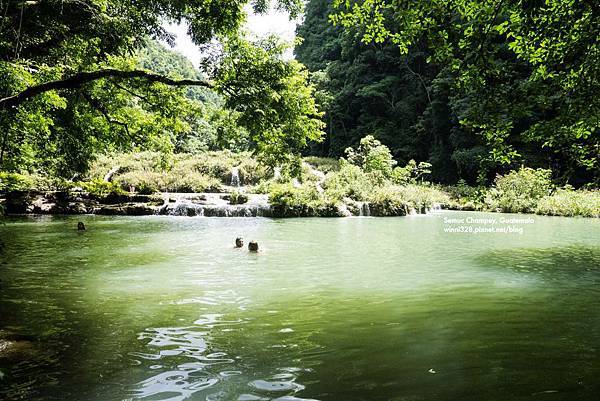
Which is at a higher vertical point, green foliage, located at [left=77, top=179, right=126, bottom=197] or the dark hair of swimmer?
green foliage, located at [left=77, top=179, right=126, bottom=197]

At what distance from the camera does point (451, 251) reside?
11422 millimetres

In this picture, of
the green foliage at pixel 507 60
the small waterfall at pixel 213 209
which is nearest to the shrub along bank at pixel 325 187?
the small waterfall at pixel 213 209

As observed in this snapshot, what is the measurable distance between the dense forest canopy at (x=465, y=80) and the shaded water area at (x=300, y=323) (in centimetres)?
215

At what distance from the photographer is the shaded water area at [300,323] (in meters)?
3.50

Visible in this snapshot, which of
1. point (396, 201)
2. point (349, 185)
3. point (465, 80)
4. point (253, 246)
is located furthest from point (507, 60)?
point (349, 185)

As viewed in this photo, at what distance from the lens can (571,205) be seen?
2317 cm

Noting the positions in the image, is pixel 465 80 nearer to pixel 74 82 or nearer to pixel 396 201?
pixel 74 82

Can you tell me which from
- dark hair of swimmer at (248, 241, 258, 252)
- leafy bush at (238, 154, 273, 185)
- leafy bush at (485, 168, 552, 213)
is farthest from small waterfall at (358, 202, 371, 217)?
dark hair of swimmer at (248, 241, 258, 252)

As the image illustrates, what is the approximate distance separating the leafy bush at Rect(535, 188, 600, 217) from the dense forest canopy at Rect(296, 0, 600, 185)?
1.53 metres

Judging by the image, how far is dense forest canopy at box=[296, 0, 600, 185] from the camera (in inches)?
181

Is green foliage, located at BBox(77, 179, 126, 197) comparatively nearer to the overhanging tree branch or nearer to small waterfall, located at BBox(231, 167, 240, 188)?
small waterfall, located at BBox(231, 167, 240, 188)

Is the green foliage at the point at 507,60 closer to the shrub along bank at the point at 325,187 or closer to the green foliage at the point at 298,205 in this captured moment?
the shrub along bank at the point at 325,187

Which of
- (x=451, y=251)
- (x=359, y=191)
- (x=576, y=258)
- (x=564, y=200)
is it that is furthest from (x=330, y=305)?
(x=564, y=200)

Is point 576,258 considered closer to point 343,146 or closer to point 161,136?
point 161,136
